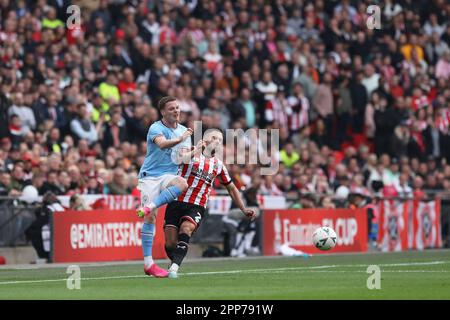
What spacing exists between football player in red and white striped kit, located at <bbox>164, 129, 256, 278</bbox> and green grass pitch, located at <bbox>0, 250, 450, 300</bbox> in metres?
0.59

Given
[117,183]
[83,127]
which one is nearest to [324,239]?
[117,183]

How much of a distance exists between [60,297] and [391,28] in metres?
24.4

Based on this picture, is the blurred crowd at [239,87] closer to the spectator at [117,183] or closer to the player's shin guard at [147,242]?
the spectator at [117,183]

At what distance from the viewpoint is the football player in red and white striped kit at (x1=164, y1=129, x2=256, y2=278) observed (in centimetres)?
1698

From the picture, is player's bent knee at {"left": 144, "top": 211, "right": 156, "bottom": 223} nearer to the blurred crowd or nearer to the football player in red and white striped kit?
the football player in red and white striped kit

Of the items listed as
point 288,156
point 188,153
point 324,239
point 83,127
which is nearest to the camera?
point 188,153

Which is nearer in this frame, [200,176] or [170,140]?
[170,140]

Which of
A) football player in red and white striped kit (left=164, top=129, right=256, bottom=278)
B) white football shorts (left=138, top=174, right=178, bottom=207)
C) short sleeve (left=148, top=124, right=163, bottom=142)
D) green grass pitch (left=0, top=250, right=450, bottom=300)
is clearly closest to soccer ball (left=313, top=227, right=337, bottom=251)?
green grass pitch (left=0, top=250, right=450, bottom=300)

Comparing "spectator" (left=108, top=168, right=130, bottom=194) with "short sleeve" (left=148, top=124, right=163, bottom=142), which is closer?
"short sleeve" (left=148, top=124, right=163, bottom=142)

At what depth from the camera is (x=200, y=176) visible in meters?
17.2

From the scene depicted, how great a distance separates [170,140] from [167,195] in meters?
0.77

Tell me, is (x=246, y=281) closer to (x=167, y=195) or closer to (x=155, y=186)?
(x=167, y=195)

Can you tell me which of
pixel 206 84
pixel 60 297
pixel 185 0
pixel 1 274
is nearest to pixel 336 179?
pixel 206 84
